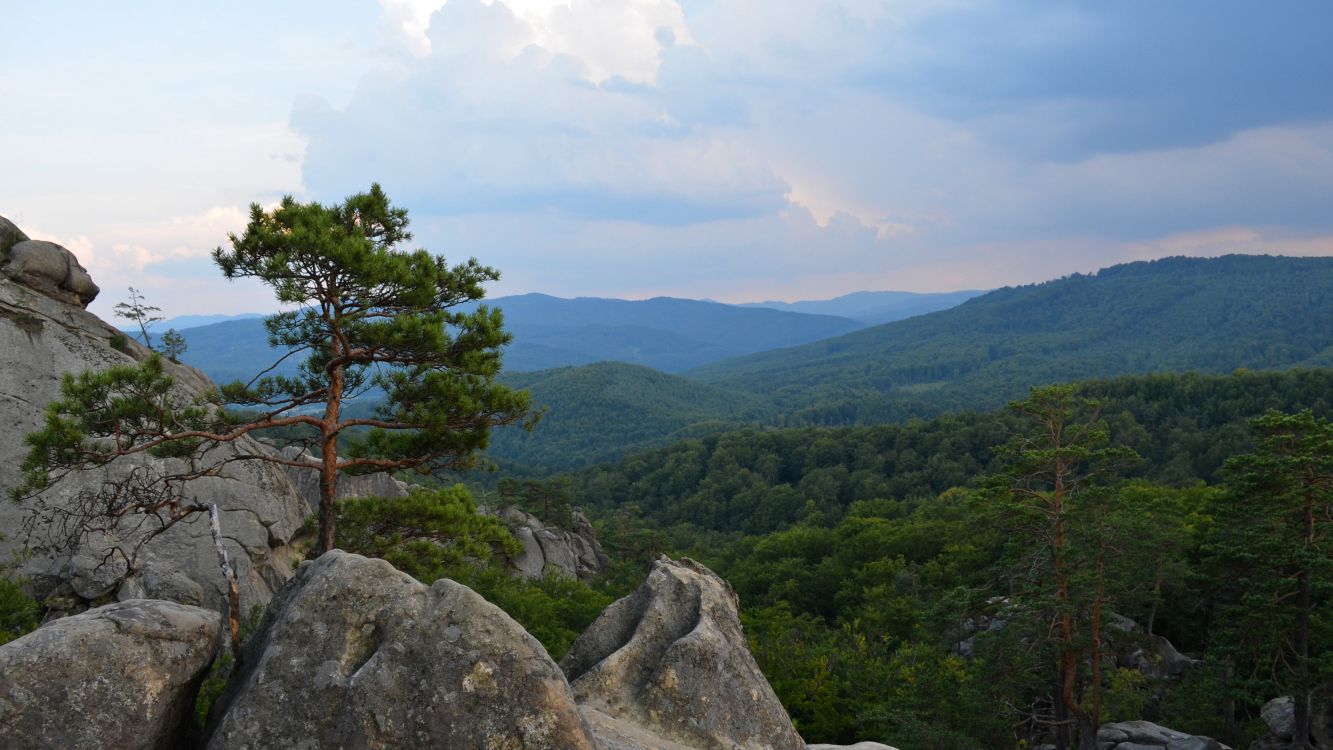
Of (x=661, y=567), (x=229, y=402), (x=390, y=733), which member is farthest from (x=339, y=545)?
(x=390, y=733)

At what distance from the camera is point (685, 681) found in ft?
28.9

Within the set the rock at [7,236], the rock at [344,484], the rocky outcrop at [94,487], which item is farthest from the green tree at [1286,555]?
the rock at [7,236]

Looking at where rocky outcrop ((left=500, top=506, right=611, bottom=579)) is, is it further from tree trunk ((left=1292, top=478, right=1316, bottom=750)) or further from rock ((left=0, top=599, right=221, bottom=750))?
rock ((left=0, top=599, right=221, bottom=750))

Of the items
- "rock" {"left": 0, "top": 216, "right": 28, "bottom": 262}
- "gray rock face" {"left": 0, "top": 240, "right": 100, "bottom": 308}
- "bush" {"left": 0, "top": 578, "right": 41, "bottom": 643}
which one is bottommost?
"bush" {"left": 0, "top": 578, "right": 41, "bottom": 643}

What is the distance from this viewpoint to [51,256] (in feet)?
65.9

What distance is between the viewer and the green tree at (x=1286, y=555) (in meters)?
22.3

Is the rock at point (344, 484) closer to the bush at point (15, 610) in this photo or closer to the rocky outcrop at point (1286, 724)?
the bush at point (15, 610)

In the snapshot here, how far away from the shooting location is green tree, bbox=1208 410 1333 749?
22281 millimetres

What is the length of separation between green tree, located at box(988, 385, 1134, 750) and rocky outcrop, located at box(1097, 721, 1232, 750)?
56.9 inches

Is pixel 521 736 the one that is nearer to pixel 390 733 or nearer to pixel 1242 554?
pixel 390 733

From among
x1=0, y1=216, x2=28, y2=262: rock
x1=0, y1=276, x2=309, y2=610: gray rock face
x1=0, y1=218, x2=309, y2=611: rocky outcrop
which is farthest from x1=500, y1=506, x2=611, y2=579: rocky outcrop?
x1=0, y1=216, x2=28, y2=262: rock

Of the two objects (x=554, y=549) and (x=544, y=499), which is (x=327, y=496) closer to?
(x=554, y=549)

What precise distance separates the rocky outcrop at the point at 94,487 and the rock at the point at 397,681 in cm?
1042

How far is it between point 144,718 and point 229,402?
31.2ft
